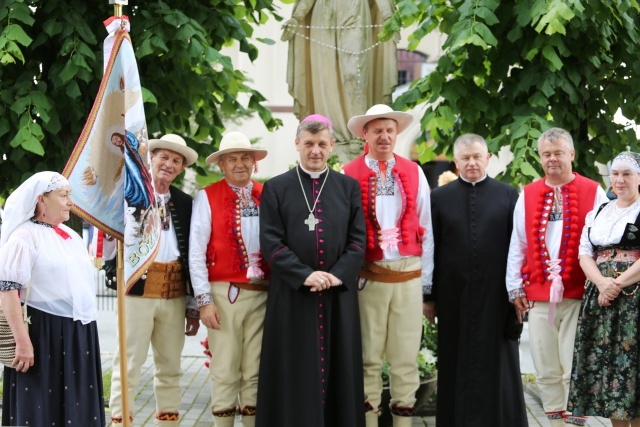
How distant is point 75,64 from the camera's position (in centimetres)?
693

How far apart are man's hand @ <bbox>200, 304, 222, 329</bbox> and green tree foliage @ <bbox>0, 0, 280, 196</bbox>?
75.2 inches

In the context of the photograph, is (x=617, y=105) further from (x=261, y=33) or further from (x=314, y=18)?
(x=261, y=33)

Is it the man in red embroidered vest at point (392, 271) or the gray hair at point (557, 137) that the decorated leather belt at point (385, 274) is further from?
the gray hair at point (557, 137)

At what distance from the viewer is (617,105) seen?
7.69 m

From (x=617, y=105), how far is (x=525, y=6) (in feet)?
4.08

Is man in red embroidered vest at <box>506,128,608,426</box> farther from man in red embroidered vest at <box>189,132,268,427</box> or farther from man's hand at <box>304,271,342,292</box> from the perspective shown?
man in red embroidered vest at <box>189,132,268,427</box>

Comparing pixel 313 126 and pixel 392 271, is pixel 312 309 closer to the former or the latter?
pixel 392 271

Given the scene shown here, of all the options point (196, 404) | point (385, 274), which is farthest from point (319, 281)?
point (196, 404)

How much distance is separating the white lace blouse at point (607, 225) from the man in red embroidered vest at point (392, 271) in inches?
38.9

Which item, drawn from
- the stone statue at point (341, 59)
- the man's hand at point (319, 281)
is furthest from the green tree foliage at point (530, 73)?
the man's hand at point (319, 281)

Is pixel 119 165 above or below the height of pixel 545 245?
above

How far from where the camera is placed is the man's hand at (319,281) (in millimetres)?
5570

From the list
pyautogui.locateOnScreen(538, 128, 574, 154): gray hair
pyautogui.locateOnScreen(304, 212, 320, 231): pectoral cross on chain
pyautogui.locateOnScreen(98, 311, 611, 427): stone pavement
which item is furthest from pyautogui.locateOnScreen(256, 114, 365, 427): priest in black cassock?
pyautogui.locateOnScreen(98, 311, 611, 427): stone pavement

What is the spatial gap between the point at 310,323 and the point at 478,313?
1138 millimetres
